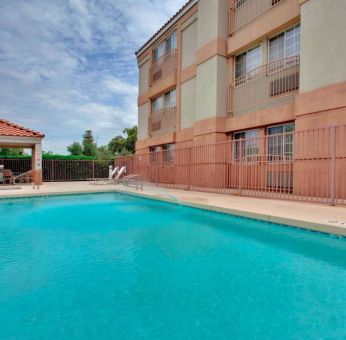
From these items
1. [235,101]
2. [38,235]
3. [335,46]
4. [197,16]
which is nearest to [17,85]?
[197,16]

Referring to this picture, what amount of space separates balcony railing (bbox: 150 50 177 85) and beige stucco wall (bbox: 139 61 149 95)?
1.04 metres

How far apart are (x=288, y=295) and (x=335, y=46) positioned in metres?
8.76

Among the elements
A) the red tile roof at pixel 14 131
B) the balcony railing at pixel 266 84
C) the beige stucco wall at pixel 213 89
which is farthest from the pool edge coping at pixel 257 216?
the balcony railing at pixel 266 84

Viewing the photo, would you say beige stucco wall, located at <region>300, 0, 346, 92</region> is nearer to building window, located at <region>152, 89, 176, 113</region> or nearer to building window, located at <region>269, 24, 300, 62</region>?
building window, located at <region>269, 24, 300, 62</region>

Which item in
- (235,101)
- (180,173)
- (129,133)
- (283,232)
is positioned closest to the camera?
(283,232)

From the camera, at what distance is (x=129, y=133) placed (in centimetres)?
4659

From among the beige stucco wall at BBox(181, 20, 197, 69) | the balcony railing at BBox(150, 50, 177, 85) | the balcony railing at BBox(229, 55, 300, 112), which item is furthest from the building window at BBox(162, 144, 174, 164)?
the balcony railing at BBox(229, 55, 300, 112)

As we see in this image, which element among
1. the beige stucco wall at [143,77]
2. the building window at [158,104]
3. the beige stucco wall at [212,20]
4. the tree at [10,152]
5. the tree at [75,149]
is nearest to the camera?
the beige stucco wall at [212,20]

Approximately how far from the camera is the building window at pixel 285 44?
1130 cm

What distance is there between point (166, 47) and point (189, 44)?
3.28 meters

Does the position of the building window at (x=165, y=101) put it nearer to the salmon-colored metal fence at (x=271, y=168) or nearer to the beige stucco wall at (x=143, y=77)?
the beige stucco wall at (x=143, y=77)

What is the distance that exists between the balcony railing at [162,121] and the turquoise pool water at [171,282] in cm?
1255

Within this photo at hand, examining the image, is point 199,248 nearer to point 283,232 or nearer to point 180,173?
point 283,232

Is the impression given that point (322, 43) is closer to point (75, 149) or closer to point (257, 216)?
point (257, 216)
